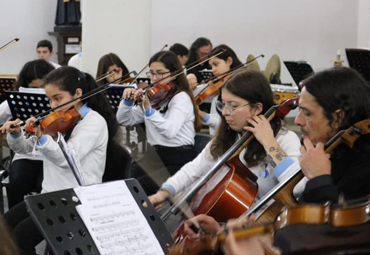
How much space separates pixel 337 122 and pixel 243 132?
59cm

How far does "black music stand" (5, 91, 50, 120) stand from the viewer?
3.19 m

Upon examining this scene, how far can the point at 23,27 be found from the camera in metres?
8.20

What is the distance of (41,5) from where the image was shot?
325 inches

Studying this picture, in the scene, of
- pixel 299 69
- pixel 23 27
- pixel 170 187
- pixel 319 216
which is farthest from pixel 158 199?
pixel 23 27

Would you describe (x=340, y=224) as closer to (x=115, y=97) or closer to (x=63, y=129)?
(x=63, y=129)

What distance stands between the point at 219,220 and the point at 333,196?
0.64 meters

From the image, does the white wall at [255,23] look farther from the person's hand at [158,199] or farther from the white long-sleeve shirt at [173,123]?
the person's hand at [158,199]

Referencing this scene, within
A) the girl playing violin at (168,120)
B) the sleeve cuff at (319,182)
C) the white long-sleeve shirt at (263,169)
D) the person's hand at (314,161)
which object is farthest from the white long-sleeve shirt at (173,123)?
the sleeve cuff at (319,182)

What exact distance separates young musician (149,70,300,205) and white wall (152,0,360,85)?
553 centimetres

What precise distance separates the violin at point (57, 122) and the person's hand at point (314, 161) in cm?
131

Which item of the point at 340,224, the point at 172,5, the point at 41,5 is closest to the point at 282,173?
the point at 340,224

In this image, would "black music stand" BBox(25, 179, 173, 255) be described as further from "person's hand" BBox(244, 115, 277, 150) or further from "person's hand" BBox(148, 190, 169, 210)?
"person's hand" BBox(244, 115, 277, 150)

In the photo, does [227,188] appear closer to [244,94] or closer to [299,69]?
[244,94]

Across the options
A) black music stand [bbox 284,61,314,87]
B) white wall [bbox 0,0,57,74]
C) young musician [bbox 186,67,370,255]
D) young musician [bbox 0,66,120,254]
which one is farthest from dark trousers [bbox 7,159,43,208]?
white wall [bbox 0,0,57,74]
